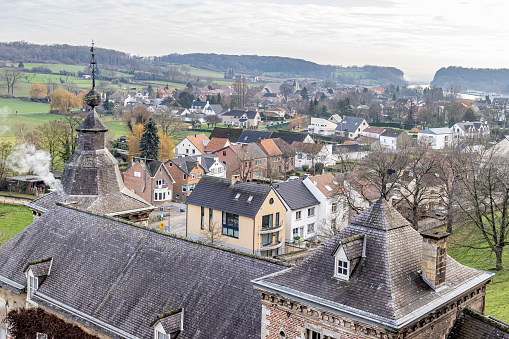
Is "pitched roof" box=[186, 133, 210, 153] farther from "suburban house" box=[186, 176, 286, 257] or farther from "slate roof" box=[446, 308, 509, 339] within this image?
"slate roof" box=[446, 308, 509, 339]

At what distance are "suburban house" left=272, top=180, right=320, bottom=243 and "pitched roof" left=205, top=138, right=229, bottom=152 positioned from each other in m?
41.6

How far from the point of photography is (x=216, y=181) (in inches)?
2245

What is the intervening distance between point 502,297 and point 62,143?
7259 centimetres

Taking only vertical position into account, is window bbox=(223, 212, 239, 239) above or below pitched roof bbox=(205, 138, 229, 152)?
below

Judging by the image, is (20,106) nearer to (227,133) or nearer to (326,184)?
(227,133)

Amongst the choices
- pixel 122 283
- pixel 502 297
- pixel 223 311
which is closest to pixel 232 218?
pixel 502 297

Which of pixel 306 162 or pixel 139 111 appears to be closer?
pixel 306 162

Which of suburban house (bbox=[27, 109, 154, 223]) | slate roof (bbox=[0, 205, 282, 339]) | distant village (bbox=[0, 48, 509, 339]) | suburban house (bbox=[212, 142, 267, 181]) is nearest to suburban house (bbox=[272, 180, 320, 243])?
distant village (bbox=[0, 48, 509, 339])

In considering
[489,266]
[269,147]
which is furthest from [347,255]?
[269,147]

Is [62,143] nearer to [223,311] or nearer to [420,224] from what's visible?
[420,224]

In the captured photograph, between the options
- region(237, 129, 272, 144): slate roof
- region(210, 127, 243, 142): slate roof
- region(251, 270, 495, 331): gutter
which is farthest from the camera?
region(210, 127, 243, 142): slate roof

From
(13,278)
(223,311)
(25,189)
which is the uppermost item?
(223,311)

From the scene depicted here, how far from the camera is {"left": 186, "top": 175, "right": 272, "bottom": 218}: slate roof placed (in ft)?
173

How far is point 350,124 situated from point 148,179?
266ft
